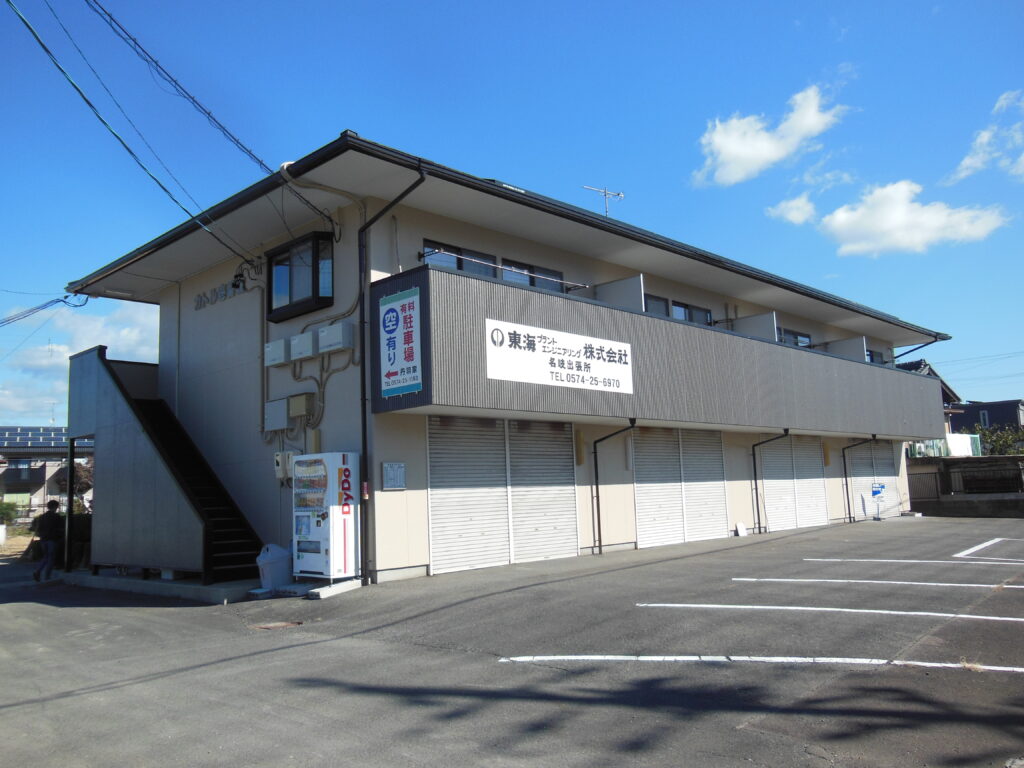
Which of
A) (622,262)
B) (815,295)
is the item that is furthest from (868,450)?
(622,262)

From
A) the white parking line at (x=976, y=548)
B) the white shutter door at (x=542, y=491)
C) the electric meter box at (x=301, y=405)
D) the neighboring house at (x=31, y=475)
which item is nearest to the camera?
the electric meter box at (x=301, y=405)

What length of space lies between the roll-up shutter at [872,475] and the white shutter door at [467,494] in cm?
1630

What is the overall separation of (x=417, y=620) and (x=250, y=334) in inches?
332

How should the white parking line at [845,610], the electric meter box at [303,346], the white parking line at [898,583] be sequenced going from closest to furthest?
the white parking line at [845,610]
the white parking line at [898,583]
the electric meter box at [303,346]

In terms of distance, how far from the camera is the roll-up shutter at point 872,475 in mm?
25562

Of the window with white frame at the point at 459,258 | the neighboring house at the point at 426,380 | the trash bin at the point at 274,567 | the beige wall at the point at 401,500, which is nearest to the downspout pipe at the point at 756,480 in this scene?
the neighboring house at the point at 426,380

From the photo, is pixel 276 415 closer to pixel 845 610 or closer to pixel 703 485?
pixel 845 610

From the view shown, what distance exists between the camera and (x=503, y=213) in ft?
45.9

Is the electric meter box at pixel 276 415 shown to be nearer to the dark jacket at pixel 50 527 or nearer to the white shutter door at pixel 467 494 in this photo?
Answer: the white shutter door at pixel 467 494

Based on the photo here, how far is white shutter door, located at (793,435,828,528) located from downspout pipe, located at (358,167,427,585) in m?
14.8

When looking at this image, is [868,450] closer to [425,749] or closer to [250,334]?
[250,334]

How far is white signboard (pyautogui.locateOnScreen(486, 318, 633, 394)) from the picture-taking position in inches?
487

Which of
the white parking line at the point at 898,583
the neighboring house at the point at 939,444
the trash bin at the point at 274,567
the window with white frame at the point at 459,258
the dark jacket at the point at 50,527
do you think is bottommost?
the white parking line at the point at 898,583

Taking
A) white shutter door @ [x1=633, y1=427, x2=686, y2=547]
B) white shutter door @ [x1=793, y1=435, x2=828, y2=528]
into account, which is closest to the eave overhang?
white shutter door @ [x1=633, y1=427, x2=686, y2=547]
